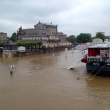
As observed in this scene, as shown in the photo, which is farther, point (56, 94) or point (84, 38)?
point (84, 38)

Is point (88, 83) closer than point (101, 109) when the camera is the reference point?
No

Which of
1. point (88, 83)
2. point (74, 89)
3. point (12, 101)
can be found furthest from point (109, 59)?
point (12, 101)

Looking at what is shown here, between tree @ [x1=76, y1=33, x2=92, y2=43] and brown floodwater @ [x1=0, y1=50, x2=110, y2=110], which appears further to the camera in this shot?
tree @ [x1=76, y1=33, x2=92, y2=43]

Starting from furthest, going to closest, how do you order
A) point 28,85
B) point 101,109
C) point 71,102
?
point 28,85
point 71,102
point 101,109

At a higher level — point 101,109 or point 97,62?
point 97,62

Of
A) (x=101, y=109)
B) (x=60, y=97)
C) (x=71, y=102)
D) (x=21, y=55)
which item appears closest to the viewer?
(x=101, y=109)

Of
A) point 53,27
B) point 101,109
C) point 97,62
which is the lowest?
point 101,109

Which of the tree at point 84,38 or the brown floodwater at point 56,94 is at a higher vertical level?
the tree at point 84,38

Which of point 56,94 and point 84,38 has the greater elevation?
point 84,38

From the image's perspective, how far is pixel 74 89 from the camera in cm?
1466

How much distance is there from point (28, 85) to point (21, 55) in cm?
3143

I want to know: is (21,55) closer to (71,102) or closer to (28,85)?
(28,85)

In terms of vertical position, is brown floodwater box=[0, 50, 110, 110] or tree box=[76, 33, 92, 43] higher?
tree box=[76, 33, 92, 43]

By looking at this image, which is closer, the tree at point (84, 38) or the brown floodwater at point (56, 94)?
the brown floodwater at point (56, 94)
